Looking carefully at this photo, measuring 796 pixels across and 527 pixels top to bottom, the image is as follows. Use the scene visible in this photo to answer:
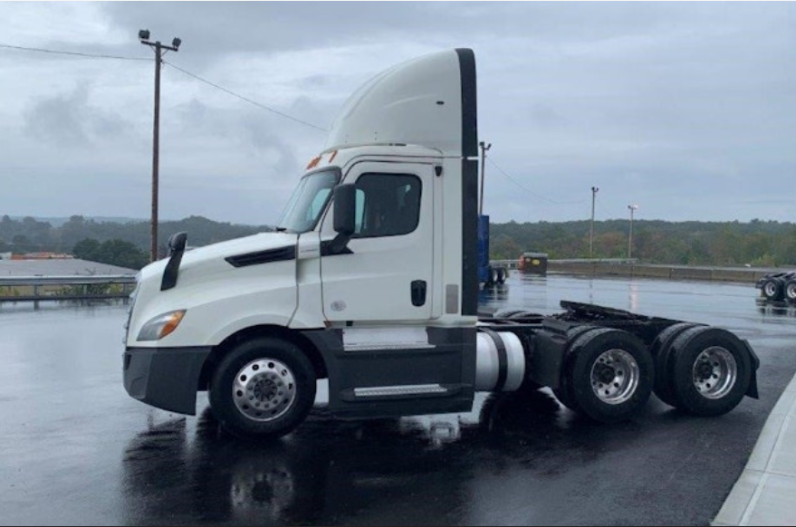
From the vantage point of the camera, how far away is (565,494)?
6.58 metres

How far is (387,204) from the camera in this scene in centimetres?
840

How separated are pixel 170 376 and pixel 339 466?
1814mm

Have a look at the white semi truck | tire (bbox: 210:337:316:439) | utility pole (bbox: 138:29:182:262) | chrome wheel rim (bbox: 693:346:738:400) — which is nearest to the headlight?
the white semi truck

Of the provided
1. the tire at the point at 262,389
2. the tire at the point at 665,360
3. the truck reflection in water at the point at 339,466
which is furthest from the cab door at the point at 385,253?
the tire at the point at 665,360

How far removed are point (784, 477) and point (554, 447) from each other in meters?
2.04

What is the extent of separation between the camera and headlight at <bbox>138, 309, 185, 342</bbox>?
7.80 m

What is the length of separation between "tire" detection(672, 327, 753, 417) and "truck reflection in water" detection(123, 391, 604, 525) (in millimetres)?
1329

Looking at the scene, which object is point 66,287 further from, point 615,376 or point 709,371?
point 709,371

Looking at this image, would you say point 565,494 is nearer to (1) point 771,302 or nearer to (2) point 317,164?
(2) point 317,164

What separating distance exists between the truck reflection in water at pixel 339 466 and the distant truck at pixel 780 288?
74.6 feet

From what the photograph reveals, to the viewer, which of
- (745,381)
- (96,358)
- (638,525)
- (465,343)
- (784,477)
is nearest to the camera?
(638,525)

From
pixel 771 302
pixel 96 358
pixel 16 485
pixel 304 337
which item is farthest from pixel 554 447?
pixel 771 302

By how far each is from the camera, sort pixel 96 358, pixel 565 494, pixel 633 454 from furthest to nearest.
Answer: pixel 96 358 < pixel 633 454 < pixel 565 494

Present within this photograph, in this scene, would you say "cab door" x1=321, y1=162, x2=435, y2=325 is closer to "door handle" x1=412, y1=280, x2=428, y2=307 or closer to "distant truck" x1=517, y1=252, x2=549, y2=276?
"door handle" x1=412, y1=280, x2=428, y2=307
